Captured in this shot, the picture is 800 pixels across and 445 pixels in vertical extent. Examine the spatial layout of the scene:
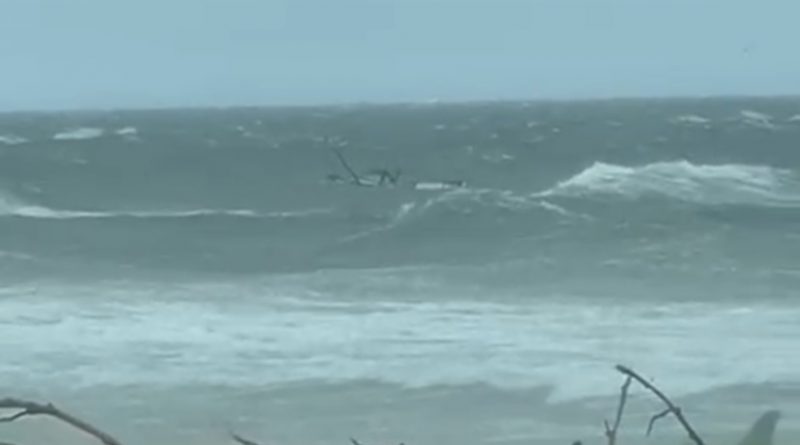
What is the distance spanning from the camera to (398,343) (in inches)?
410

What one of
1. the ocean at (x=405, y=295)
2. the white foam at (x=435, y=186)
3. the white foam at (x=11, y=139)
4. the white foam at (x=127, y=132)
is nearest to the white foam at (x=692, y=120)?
the ocean at (x=405, y=295)

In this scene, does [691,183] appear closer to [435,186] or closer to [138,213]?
[435,186]

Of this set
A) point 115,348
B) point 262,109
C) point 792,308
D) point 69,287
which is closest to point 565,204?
point 69,287

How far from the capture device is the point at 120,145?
34.5 m

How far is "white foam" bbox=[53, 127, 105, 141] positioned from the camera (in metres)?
38.1

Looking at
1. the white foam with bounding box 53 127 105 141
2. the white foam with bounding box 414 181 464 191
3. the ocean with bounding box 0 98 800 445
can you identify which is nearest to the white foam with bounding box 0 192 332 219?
the ocean with bounding box 0 98 800 445

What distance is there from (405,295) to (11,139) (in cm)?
2728

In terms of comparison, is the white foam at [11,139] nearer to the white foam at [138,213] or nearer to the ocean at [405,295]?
the ocean at [405,295]

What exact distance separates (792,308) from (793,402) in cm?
313

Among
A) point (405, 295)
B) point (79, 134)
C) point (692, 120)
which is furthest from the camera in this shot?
point (79, 134)

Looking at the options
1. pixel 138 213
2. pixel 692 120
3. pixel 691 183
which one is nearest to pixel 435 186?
pixel 691 183

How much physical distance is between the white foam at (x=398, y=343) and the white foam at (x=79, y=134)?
25.4 m

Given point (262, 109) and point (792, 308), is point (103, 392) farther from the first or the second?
point (262, 109)

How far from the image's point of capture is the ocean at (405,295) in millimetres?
8797
